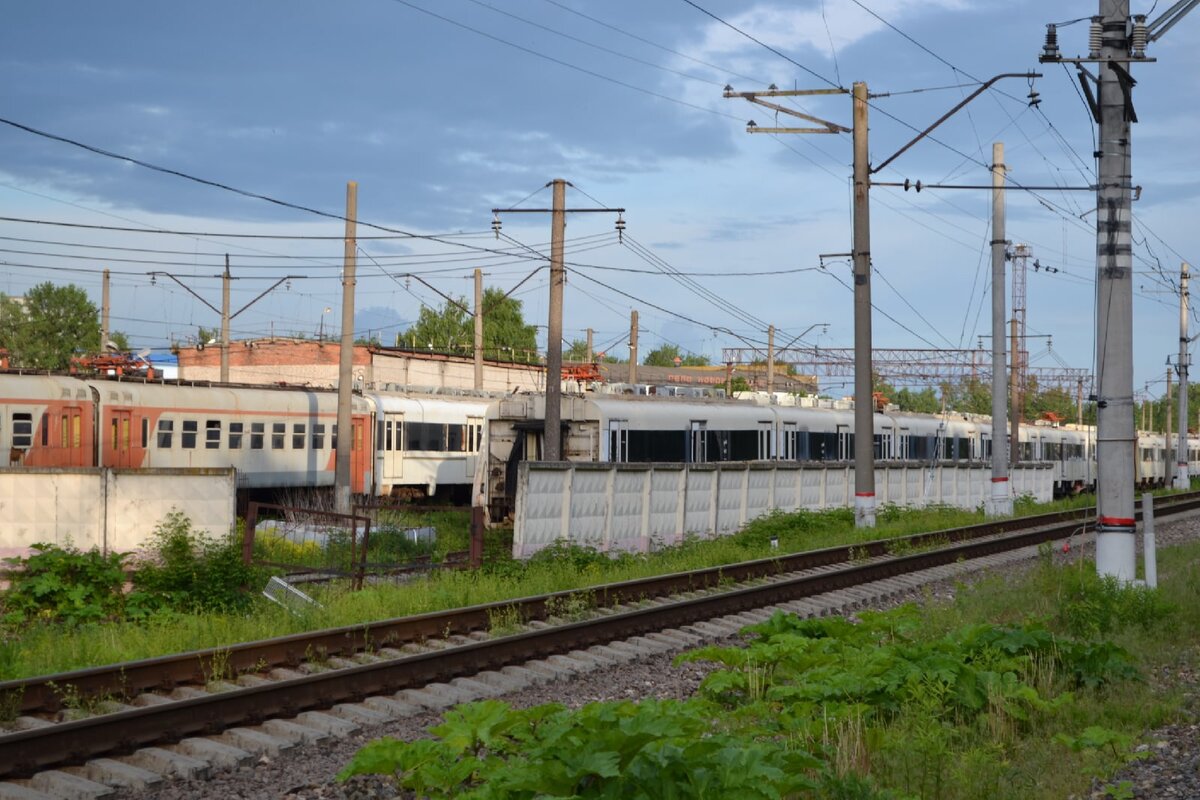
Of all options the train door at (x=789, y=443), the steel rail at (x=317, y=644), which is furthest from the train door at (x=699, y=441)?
the steel rail at (x=317, y=644)

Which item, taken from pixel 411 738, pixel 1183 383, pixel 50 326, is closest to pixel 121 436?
pixel 411 738


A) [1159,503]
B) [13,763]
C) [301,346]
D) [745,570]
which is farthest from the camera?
[301,346]

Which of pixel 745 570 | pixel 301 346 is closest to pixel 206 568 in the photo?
pixel 745 570

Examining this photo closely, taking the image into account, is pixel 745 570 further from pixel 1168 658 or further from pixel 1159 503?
pixel 1159 503

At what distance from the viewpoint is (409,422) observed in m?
37.8

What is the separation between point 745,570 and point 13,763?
42.1 ft

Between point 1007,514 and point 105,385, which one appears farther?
point 1007,514

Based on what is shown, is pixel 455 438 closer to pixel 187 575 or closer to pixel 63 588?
pixel 187 575

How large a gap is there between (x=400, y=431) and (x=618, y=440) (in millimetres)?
11812

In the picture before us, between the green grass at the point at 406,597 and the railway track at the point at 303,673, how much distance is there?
33.7 inches

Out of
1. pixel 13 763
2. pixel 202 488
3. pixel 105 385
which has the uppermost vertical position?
pixel 105 385

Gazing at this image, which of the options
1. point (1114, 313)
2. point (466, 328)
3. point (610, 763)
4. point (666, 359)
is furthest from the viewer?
point (666, 359)

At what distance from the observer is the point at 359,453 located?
3597cm

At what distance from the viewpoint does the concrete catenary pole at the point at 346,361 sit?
27703 millimetres
